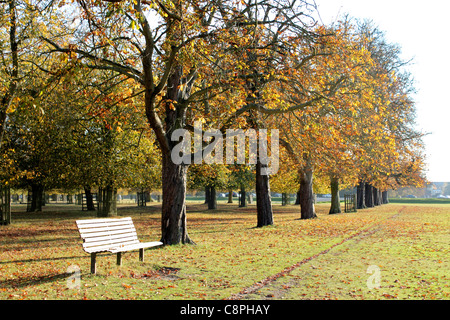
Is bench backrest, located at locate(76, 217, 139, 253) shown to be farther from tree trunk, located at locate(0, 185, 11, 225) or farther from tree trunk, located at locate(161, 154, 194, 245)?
tree trunk, located at locate(0, 185, 11, 225)

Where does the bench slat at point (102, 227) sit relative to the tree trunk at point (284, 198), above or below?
above

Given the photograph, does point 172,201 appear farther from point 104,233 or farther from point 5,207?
point 5,207

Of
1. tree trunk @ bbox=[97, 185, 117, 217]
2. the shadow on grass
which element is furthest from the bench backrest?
tree trunk @ bbox=[97, 185, 117, 217]

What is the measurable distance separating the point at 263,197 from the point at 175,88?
8.66 m

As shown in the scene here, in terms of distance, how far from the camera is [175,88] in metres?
12.5

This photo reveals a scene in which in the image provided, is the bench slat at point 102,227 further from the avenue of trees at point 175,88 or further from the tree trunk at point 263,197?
the tree trunk at point 263,197

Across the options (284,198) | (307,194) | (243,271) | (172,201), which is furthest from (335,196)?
(243,271)

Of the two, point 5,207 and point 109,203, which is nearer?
point 5,207

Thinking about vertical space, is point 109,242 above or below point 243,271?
above

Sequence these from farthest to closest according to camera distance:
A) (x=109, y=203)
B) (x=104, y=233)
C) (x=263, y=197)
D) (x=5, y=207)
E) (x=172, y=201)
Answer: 1. (x=109, y=203)
2. (x=5, y=207)
3. (x=263, y=197)
4. (x=172, y=201)
5. (x=104, y=233)

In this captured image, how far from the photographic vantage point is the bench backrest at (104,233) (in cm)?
797

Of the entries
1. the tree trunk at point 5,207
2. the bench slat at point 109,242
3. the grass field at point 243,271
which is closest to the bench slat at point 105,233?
the bench slat at point 109,242
